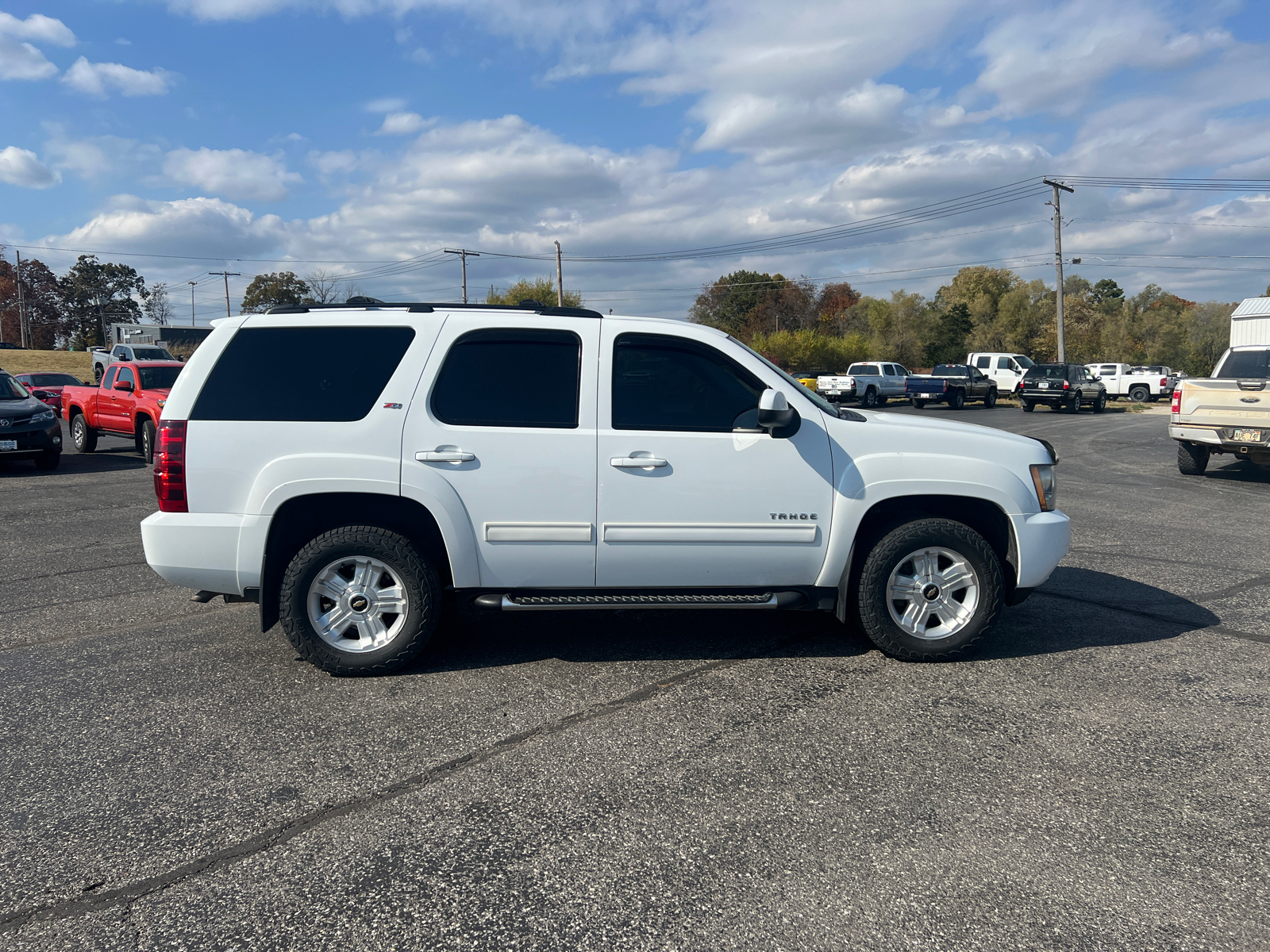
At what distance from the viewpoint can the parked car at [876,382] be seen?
36.9m

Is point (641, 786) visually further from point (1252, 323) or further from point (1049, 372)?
point (1049, 372)

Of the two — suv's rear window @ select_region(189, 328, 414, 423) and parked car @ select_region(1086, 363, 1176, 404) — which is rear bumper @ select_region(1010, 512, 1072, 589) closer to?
suv's rear window @ select_region(189, 328, 414, 423)

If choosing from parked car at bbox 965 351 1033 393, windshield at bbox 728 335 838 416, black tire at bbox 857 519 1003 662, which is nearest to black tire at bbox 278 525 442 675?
windshield at bbox 728 335 838 416

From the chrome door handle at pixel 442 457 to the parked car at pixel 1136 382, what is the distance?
4482cm

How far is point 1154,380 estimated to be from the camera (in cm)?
4341

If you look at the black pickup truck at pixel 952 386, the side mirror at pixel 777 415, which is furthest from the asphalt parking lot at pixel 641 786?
the black pickup truck at pixel 952 386

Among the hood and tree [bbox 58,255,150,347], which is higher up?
tree [bbox 58,255,150,347]

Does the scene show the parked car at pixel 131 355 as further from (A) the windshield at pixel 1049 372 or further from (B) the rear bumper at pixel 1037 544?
(B) the rear bumper at pixel 1037 544

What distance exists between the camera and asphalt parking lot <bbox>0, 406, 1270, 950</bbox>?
2.71m

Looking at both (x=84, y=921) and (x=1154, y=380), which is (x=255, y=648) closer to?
(x=84, y=921)

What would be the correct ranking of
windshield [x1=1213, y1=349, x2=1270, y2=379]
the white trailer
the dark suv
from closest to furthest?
windshield [x1=1213, y1=349, x2=1270, y2=379]
the white trailer
the dark suv

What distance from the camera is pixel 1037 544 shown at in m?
5.01

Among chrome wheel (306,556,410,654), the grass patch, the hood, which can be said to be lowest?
chrome wheel (306,556,410,654)

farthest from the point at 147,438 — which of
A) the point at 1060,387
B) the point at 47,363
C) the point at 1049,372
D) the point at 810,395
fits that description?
the point at 47,363
